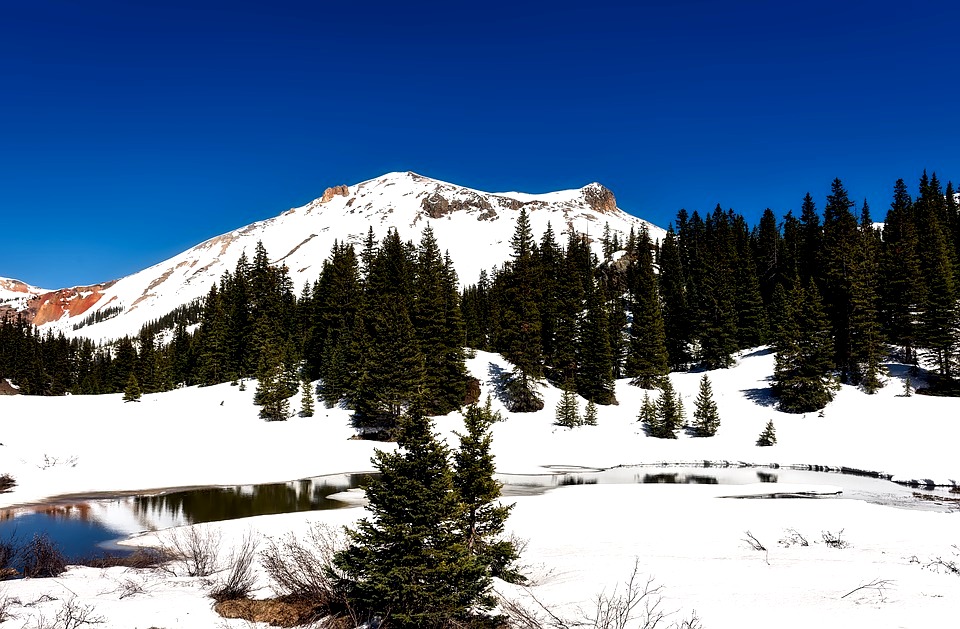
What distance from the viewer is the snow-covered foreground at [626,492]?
10062 millimetres

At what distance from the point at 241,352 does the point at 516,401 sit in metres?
38.6

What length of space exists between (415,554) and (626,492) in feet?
77.0

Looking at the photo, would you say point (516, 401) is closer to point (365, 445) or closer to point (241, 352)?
point (365, 445)

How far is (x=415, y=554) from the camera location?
383 inches

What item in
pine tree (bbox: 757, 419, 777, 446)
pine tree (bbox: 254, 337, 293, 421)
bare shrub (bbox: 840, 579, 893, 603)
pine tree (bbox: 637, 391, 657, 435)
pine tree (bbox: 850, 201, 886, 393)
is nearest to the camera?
bare shrub (bbox: 840, 579, 893, 603)

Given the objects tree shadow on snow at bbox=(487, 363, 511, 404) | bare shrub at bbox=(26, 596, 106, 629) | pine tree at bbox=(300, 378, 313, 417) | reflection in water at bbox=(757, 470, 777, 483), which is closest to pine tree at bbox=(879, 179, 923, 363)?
reflection in water at bbox=(757, 470, 777, 483)

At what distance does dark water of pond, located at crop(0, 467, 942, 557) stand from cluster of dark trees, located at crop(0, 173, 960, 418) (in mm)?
17088

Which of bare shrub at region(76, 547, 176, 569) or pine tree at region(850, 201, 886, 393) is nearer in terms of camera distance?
bare shrub at region(76, 547, 176, 569)

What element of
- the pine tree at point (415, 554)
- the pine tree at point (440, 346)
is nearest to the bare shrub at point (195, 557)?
the pine tree at point (415, 554)

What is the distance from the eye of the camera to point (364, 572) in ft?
32.3

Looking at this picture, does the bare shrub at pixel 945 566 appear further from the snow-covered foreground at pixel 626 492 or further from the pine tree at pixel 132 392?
the pine tree at pixel 132 392

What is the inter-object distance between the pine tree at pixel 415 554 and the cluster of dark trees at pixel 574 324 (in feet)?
134

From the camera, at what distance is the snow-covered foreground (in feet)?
33.0

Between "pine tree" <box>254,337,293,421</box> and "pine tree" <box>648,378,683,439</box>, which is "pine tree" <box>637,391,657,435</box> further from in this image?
"pine tree" <box>254,337,293,421</box>
